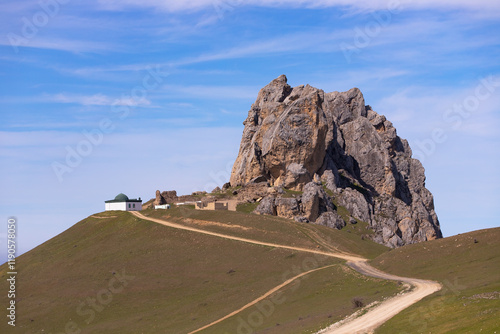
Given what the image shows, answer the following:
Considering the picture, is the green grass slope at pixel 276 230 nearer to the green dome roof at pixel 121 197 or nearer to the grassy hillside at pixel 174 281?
the grassy hillside at pixel 174 281

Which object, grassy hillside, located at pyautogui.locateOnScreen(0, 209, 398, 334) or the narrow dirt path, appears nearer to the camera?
grassy hillside, located at pyautogui.locateOnScreen(0, 209, 398, 334)

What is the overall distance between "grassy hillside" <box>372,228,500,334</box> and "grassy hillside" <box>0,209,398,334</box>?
6.71m

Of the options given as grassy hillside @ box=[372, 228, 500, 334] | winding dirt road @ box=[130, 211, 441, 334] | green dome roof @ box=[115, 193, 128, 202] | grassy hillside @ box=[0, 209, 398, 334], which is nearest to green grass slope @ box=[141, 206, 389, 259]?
grassy hillside @ box=[0, 209, 398, 334]

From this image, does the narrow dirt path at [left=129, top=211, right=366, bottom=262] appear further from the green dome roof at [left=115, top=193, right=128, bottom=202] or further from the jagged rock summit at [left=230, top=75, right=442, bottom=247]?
the jagged rock summit at [left=230, top=75, right=442, bottom=247]

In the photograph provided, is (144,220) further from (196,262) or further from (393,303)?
(393,303)

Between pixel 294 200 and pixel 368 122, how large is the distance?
177ft

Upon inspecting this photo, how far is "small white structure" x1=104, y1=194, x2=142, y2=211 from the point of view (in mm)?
137375

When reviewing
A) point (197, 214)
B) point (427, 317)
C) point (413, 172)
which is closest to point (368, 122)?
point (413, 172)

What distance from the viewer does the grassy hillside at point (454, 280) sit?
150ft

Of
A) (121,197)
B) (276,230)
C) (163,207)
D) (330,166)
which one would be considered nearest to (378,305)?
(276,230)

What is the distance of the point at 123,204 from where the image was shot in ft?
451

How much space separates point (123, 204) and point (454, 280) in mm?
90344

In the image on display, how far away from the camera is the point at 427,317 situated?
49188mm

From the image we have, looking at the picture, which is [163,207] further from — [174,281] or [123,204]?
[174,281]
